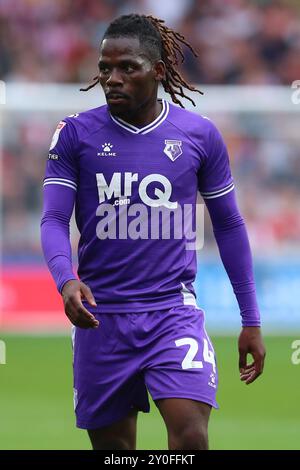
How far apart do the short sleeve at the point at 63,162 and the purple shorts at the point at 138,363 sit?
0.64 m

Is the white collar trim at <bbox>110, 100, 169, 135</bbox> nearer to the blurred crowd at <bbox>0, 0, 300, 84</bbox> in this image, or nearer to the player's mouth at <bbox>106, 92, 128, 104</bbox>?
the player's mouth at <bbox>106, 92, 128, 104</bbox>

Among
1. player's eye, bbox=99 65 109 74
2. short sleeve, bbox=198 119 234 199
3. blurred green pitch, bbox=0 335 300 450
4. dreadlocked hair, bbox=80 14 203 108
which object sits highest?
dreadlocked hair, bbox=80 14 203 108

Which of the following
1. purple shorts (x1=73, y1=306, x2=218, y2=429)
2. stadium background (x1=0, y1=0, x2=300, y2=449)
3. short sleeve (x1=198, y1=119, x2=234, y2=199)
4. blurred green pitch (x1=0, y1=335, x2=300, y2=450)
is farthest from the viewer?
stadium background (x1=0, y1=0, x2=300, y2=449)

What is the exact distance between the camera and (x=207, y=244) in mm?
15922

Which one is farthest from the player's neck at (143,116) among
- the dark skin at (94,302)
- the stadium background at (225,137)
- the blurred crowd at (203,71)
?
the blurred crowd at (203,71)

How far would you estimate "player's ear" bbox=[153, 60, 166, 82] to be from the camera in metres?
5.50

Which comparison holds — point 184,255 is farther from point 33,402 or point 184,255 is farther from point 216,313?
point 216,313

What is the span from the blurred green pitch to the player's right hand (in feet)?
12.0

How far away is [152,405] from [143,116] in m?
5.78

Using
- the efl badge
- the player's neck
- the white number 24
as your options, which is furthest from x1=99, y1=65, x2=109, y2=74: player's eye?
the white number 24

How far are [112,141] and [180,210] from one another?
17.5 inches
